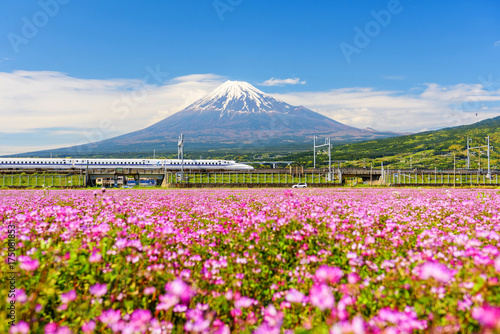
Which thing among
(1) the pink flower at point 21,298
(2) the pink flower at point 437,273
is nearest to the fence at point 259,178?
(1) the pink flower at point 21,298

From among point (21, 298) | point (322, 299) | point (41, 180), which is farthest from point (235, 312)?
point (41, 180)

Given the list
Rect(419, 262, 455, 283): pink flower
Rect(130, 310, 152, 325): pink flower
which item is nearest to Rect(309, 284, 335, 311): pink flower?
Rect(419, 262, 455, 283): pink flower

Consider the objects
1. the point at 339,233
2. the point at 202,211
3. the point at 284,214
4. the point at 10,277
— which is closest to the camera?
the point at 10,277

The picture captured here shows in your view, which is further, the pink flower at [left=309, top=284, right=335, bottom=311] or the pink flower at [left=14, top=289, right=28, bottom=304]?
the pink flower at [left=14, top=289, right=28, bottom=304]

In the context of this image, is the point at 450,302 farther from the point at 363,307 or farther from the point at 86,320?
the point at 86,320

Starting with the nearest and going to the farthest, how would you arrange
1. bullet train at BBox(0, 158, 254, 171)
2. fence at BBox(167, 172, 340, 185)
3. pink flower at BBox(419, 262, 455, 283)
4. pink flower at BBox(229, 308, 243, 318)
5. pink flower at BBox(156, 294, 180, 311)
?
pink flower at BBox(419, 262, 455, 283)
pink flower at BBox(156, 294, 180, 311)
pink flower at BBox(229, 308, 243, 318)
fence at BBox(167, 172, 340, 185)
bullet train at BBox(0, 158, 254, 171)

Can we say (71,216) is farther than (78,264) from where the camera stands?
Yes

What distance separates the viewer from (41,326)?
3.05m

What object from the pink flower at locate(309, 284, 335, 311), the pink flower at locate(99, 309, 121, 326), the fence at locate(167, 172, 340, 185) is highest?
the pink flower at locate(309, 284, 335, 311)

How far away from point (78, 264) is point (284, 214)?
11.4 feet

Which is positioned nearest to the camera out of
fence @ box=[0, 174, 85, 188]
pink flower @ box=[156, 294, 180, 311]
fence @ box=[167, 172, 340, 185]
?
pink flower @ box=[156, 294, 180, 311]

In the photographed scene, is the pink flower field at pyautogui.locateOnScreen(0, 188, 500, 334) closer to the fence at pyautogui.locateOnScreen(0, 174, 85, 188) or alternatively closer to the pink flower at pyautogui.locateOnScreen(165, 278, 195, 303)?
the pink flower at pyautogui.locateOnScreen(165, 278, 195, 303)

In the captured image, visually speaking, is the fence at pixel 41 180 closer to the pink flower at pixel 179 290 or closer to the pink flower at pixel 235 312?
the pink flower at pixel 235 312

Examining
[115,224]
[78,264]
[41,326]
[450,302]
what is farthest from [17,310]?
[450,302]
